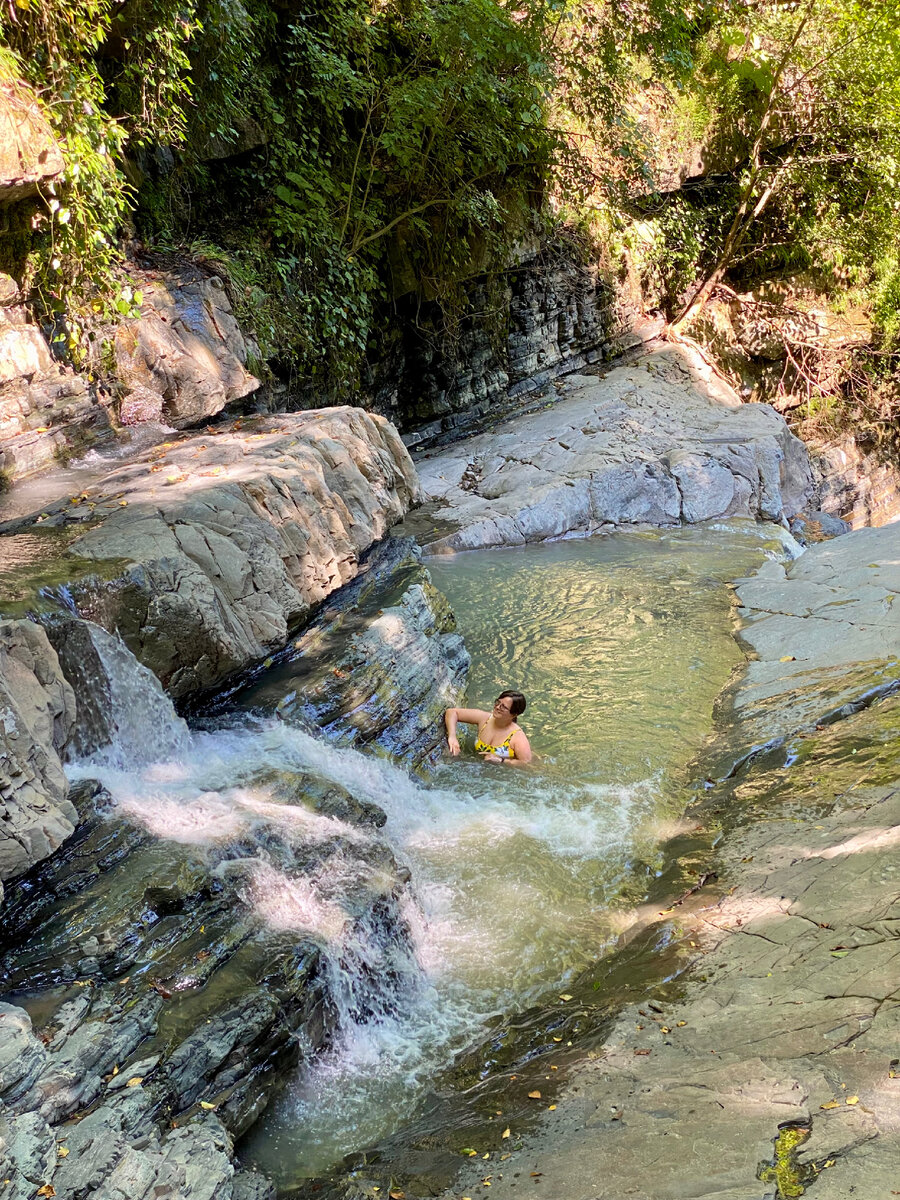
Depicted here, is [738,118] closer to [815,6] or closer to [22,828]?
[815,6]

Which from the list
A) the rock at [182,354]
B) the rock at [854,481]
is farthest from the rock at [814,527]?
the rock at [182,354]

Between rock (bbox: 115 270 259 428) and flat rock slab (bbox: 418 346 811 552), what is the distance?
3204 millimetres

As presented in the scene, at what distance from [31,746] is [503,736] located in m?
3.40

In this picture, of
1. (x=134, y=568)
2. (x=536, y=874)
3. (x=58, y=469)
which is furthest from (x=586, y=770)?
(x=58, y=469)

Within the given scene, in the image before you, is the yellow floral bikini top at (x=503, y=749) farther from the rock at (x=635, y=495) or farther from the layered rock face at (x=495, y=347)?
the layered rock face at (x=495, y=347)

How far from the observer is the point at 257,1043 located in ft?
11.8

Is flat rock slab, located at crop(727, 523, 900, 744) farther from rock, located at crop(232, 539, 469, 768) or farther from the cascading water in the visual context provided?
rock, located at crop(232, 539, 469, 768)

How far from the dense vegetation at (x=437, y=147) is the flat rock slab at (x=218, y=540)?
1.98 m

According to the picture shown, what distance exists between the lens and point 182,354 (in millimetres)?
8289

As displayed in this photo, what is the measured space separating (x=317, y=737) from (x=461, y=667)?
214 centimetres

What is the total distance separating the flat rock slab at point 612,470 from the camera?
11.6 meters

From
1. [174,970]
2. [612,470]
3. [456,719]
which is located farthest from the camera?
[612,470]

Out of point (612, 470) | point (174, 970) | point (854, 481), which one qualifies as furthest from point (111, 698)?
point (854, 481)

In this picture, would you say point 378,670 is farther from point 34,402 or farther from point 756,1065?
point 756,1065
